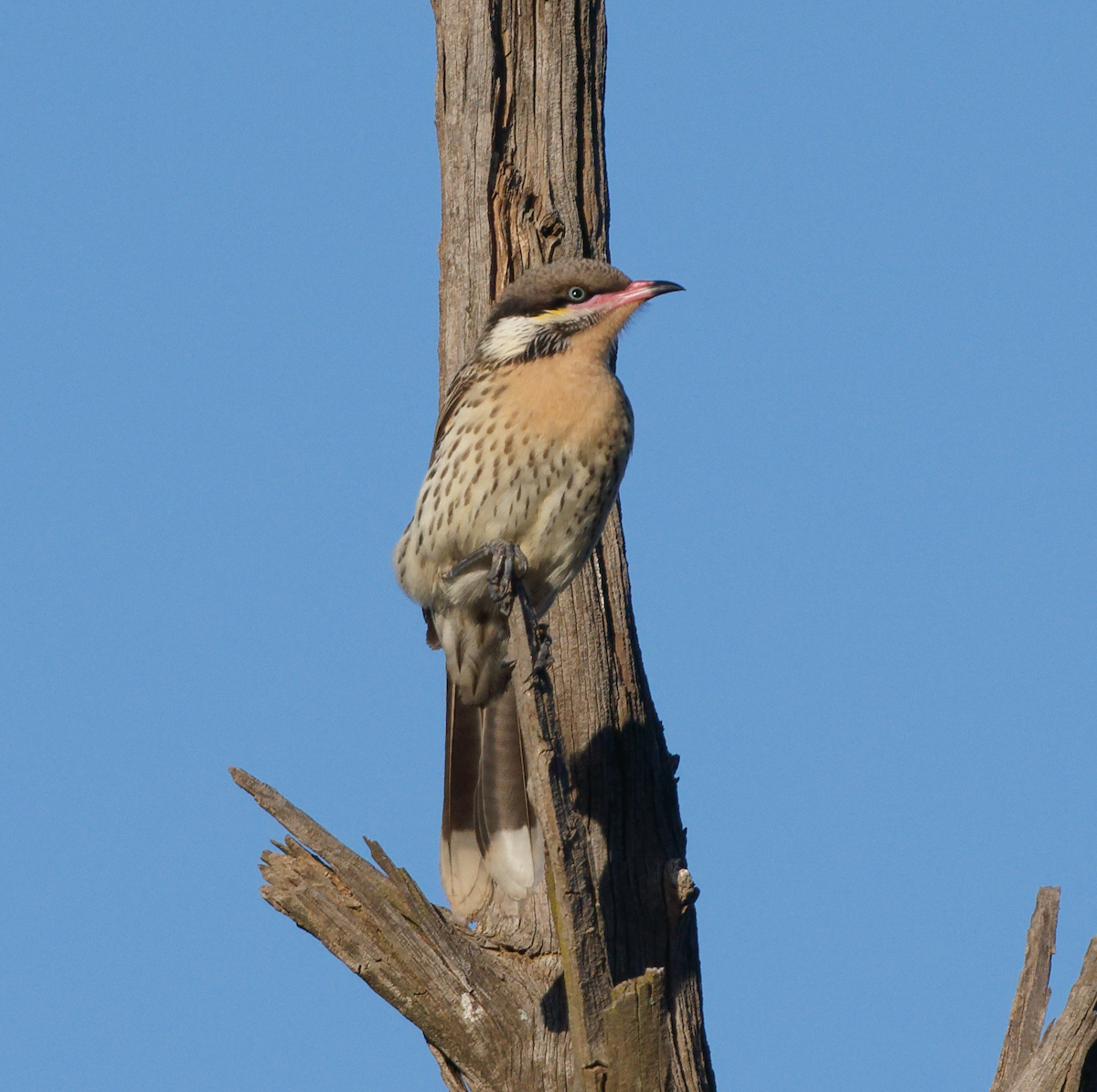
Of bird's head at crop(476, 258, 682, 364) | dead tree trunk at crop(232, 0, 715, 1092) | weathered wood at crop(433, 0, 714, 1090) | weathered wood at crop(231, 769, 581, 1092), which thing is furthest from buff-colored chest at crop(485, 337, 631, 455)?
weathered wood at crop(231, 769, 581, 1092)

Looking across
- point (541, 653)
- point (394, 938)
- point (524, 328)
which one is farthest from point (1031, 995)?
point (524, 328)

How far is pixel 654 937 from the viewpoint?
20.3 ft

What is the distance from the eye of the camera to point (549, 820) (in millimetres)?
4777

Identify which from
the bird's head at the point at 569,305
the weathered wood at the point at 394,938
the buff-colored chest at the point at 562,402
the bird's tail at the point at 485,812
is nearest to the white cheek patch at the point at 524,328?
the bird's head at the point at 569,305

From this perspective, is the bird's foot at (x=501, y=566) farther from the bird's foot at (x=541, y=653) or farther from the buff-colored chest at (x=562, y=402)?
the buff-colored chest at (x=562, y=402)

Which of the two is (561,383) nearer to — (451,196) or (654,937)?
(451,196)

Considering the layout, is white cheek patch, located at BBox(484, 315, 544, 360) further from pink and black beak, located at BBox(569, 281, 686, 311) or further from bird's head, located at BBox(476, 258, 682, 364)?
pink and black beak, located at BBox(569, 281, 686, 311)

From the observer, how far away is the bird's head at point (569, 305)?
6.13 m

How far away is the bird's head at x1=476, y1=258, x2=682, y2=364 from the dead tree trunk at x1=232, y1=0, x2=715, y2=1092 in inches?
25.5

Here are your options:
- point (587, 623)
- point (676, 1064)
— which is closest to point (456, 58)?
point (587, 623)

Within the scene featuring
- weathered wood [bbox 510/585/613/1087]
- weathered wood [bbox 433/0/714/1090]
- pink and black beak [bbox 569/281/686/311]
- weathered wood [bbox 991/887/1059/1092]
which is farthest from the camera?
weathered wood [bbox 433/0/714/1090]

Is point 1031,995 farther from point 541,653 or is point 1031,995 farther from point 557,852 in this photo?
point 541,653

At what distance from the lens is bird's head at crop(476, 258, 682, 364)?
20.1 feet

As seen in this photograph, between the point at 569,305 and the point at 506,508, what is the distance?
91cm
